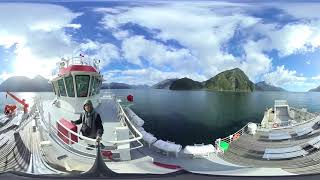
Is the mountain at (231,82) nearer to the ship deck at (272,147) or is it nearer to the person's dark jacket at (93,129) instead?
the ship deck at (272,147)

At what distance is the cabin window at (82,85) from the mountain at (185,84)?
27.4 inches

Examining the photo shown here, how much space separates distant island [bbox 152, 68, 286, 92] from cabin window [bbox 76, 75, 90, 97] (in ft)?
1.83

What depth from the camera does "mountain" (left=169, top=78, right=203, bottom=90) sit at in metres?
5.70

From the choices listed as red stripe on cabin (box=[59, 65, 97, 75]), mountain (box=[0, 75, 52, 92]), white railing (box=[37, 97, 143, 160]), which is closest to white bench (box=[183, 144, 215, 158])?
white railing (box=[37, 97, 143, 160])

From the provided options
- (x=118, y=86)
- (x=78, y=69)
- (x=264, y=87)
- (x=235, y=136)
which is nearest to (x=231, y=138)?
(x=235, y=136)

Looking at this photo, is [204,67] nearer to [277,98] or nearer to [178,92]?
[178,92]

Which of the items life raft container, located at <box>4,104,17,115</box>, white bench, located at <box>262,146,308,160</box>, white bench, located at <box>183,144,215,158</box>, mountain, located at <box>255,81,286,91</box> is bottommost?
white bench, located at <box>262,146,308,160</box>

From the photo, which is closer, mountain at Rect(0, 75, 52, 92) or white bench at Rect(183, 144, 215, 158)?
mountain at Rect(0, 75, 52, 92)

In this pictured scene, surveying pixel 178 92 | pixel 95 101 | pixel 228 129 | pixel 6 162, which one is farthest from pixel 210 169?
pixel 6 162

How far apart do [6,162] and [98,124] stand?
853 mm

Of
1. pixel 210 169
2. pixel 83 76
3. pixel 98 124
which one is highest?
pixel 83 76

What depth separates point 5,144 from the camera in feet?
19.0

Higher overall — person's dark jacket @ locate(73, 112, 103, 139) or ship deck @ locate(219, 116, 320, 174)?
person's dark jacket @ locate(73, 112, 103, 139)

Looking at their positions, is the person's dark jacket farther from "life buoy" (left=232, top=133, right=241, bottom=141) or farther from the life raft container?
"life buoy" (left=232, top=133, right=241, bottom=141)
